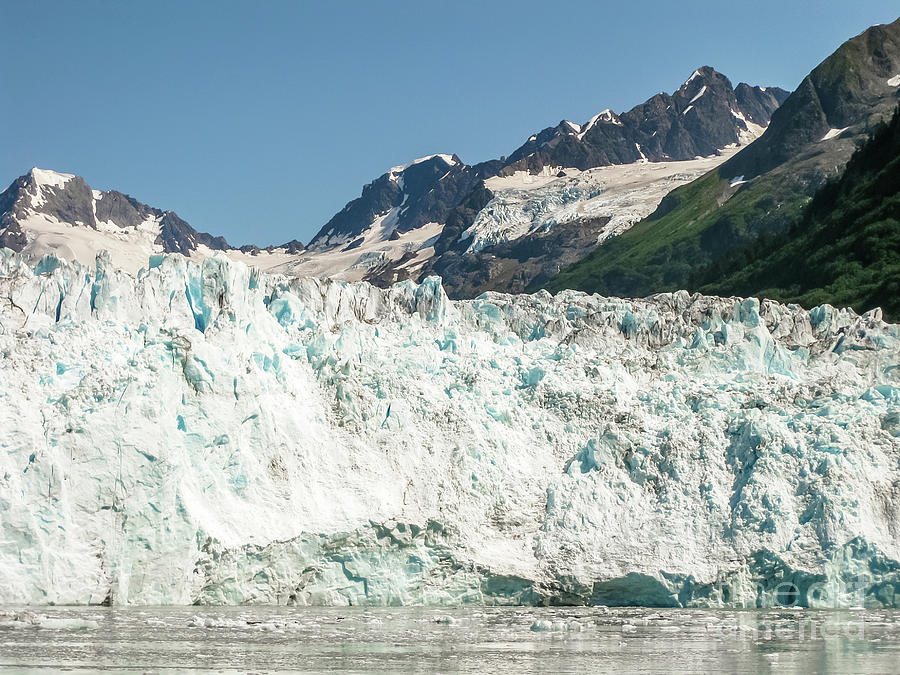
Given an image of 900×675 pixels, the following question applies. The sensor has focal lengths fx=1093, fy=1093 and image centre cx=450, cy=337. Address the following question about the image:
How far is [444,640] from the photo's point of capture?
24.6 meters

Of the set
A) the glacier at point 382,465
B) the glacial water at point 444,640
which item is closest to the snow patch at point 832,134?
the glacier at point 382,465

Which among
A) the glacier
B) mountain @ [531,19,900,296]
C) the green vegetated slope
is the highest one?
mountain @ [531,19,900,296]

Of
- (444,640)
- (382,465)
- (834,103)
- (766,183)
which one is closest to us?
(444,640)

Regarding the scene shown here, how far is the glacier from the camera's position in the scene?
95.2 ft

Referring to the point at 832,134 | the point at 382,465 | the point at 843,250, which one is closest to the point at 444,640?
the point at 382,465

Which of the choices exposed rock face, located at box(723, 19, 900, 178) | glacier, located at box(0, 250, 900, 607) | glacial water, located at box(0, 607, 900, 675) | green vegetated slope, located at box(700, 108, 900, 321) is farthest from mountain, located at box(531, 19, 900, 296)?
glacial water, located at box(0, 607, 900, 675)

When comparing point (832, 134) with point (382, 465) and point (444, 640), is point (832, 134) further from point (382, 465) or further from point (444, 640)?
point (444, 640)

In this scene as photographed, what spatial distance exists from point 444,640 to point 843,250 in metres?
73.2

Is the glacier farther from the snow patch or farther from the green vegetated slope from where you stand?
the snow patch

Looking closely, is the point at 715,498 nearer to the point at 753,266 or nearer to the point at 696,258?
the point at 753,266

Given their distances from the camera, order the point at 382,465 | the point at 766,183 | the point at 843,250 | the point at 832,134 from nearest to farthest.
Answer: the point at 382,465, the point at 843,250, the point at 766,183, the point at 832,134

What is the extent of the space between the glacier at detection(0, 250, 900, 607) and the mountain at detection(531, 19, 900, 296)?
329 ft

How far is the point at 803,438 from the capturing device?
33.5 meters

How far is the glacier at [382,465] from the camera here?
2903 cm
